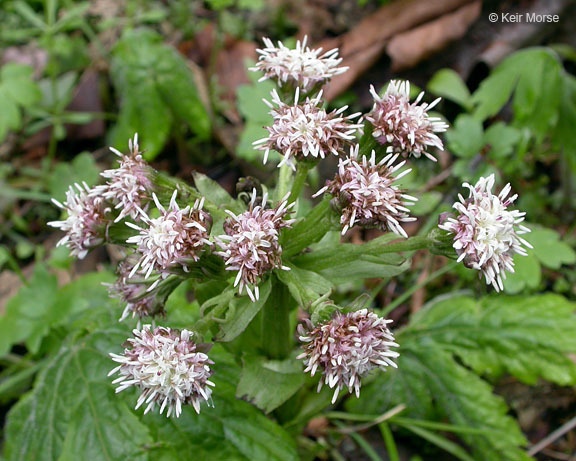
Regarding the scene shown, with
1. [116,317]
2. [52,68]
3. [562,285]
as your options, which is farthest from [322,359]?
[52,68]

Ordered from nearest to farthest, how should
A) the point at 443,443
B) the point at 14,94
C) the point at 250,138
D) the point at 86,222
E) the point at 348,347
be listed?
the point at 348,347 → the point at 86,222 → the point at 443,443 → the point at 250,138 → the point at 14,94

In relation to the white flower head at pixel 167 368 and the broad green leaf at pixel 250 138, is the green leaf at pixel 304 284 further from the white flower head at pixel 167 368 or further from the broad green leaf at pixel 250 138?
the broad green leaf at pixel 250 138

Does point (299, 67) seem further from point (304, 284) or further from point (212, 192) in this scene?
point (304, 284)

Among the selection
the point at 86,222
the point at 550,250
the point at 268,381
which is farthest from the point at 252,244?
the point at 550,250

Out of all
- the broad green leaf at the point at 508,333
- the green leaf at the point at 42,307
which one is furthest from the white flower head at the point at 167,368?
the broad green leaf at the point at 508,333

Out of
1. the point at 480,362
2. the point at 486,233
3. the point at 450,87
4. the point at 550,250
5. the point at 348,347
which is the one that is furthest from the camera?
the point at 450,87

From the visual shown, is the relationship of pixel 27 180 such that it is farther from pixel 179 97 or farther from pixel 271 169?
pixel 271 169

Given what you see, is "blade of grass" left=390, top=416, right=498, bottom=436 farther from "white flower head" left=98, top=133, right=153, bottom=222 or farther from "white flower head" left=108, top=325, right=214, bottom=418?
"white flower head" left=98, top=133, right=153, bottom=222
